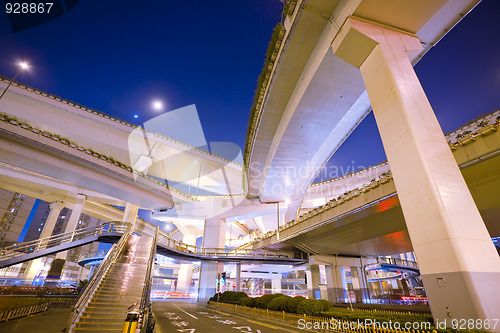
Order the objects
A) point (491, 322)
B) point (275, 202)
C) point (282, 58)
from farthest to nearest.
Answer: point (275, 202) → point (282, 58) → point (491, 322)

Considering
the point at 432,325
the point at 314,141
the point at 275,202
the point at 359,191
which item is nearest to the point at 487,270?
the point at 432,325

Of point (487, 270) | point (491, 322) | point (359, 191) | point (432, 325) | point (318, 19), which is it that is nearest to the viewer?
point (491, 322)

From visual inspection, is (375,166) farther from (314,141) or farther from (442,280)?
(442,280)

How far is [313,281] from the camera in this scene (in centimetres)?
2664

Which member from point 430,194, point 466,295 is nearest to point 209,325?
point 466,295

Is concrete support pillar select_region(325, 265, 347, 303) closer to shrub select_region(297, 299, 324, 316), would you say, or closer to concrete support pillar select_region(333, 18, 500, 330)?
shrub select_region(297, 299, 324, 316)

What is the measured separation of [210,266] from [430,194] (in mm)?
27915

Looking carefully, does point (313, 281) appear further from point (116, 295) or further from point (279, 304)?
point (116, 295)

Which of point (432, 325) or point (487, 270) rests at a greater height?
point (487, 270)

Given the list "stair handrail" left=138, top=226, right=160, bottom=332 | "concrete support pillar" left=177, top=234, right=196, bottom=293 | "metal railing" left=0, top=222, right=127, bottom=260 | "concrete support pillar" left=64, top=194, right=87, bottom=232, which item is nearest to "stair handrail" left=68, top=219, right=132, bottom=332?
"stair handrail" left=138, top=226, right=160, bottom=332

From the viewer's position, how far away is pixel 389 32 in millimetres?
10344

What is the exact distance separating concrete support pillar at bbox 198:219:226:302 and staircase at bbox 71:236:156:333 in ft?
45.7

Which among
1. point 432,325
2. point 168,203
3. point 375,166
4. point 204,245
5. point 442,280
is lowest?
point 432,325

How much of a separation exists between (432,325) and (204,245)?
90.7 ft
